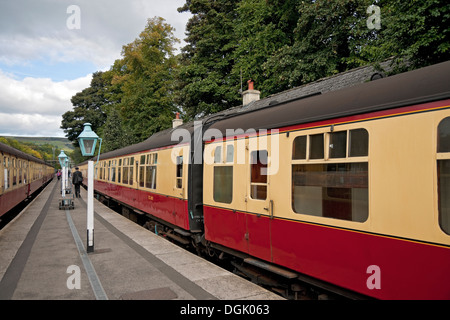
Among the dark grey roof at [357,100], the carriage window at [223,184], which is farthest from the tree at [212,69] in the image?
the dark grey roof at [357,100]

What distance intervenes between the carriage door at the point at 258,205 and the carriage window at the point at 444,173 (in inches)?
90.6

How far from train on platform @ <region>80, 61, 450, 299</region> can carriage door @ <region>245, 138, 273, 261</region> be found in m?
0.02

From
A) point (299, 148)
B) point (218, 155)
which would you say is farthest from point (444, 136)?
point (218, 155)

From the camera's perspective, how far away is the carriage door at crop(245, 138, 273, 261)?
5.02 meters

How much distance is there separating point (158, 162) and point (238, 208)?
4.82m

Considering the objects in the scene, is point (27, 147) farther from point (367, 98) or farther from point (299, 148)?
point (367, 98)

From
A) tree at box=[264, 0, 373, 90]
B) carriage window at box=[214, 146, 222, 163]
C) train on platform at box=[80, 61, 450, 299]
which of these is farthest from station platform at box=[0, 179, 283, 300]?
tree at box=[264, 0, 373, 90]

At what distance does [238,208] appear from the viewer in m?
5.70

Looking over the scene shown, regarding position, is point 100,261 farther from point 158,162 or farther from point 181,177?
point 158,162

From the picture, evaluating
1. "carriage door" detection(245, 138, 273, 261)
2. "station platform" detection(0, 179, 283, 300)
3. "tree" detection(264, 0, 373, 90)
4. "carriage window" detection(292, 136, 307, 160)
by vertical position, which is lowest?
"station platform" detection(0, 179, 283, 300)

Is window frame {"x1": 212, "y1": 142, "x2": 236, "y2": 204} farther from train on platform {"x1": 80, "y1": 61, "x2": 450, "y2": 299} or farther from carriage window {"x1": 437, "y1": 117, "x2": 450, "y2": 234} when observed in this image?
carriage window {"x1": 437, "y1": 117, "x2": 450, "y2": 234}

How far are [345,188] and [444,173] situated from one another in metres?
1.07

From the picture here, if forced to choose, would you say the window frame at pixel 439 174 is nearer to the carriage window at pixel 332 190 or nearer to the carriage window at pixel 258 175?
the carriage window at pixel 332 190

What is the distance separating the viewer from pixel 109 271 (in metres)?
5.88
